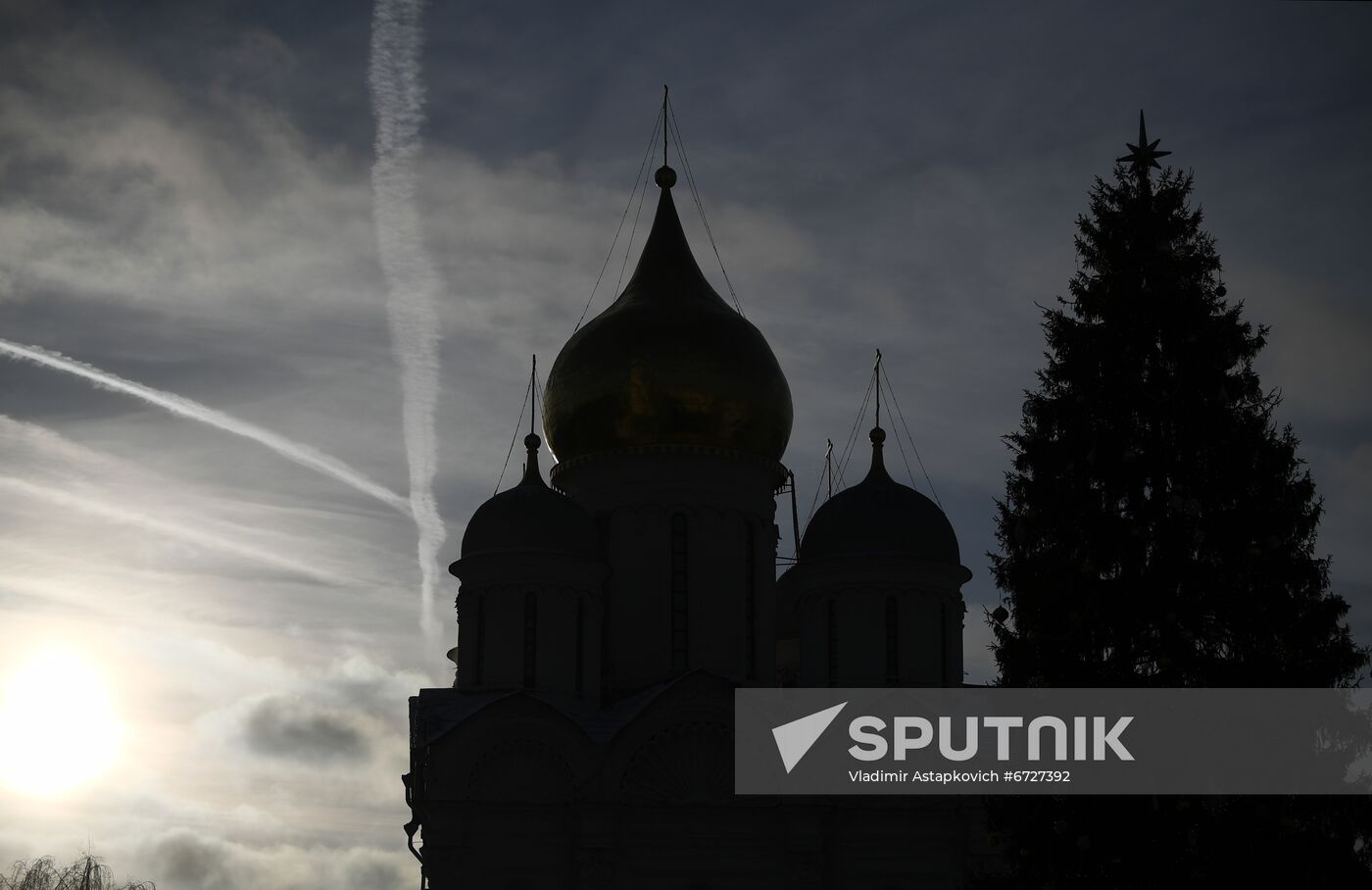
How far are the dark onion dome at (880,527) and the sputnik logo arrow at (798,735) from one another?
10.1 ft

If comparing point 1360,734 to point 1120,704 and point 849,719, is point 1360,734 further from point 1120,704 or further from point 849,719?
point 849,719

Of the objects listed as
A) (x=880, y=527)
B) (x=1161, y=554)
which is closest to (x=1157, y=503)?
(x=1161, y=554)

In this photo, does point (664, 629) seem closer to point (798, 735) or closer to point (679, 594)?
point (679, 594)

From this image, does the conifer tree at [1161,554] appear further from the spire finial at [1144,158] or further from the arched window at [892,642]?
the arched window at [892,642]

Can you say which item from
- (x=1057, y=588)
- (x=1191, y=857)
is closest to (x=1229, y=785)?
(x=1191, y=857)

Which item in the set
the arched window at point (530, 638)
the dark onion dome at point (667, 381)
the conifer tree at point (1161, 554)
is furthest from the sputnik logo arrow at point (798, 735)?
the conifer tree at point (1161, 554)

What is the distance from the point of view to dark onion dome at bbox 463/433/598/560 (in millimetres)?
25797

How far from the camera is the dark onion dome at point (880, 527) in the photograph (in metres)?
26.5

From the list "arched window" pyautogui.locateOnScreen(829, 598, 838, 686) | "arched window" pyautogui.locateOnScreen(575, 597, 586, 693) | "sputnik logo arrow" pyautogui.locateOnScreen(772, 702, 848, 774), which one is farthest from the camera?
"arched window" pyautogui.locateOnScreen(829, 598, 838, 686)

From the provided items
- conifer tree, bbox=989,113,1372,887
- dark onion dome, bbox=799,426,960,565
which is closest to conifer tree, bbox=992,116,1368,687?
conifer tree, bbox=989,113,1372,887

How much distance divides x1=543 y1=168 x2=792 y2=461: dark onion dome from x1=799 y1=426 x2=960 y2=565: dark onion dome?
1.56 m

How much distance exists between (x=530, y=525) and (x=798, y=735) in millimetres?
4963

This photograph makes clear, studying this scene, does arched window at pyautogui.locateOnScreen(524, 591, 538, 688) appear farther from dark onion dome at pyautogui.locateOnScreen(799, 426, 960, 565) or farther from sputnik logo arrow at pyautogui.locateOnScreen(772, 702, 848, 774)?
dark onion dome at pyautogui.locateOnScreen(799, 426, 960, 565)

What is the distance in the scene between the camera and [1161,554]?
576 inches
